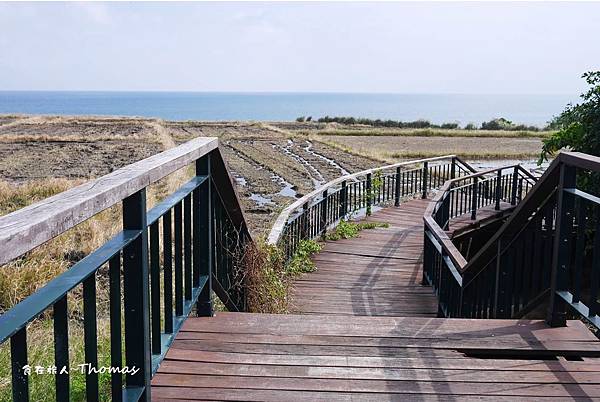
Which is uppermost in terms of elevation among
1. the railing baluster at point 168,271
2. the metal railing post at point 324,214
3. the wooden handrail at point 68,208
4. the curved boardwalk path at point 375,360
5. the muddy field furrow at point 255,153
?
the wooden handrail at point 68,208

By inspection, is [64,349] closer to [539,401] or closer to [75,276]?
[75,276]

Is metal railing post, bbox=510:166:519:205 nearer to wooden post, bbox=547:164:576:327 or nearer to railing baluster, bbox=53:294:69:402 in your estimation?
wooden post, bbox=547:164:576:327

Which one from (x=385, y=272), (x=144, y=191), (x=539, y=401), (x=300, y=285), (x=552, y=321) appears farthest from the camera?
(x=385, y=272)

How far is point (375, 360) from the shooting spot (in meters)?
3.38

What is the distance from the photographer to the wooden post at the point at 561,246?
376cm

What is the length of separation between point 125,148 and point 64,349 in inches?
1270

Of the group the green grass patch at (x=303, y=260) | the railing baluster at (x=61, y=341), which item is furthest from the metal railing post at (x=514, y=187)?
the railing baluster at (x=61, y=341)

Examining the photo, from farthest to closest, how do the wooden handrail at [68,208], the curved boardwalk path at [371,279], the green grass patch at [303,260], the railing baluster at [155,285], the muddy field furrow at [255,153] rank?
the muddy field furrow at [255,153] < the green grass patch at [303,260] < the curved boardwalk path at [371,279] < the railing baluster at [155,285] < the wooden handrail at [68,208]

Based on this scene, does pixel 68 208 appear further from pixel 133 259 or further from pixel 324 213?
pixel 324 213

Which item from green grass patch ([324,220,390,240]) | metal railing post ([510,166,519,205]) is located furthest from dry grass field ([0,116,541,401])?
metal railing post ([510,166,519,205])

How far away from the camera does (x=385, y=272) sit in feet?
29.3

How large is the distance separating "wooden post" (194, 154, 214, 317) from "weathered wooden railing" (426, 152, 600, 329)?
2041 mm

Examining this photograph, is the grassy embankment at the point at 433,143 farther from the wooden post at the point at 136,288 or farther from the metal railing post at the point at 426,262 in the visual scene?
the wooden post at the point at 136,288

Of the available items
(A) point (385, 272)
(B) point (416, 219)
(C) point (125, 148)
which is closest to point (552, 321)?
(A) point (385, 272)
